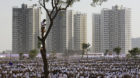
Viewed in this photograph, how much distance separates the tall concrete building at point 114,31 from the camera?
437ft

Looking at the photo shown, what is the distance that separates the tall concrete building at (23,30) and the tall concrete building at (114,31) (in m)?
26.9

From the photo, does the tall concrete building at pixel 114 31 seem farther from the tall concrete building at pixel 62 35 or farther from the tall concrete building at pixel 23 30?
the tall concrete building at pixel 23 30

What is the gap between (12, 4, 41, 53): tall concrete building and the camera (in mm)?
133750

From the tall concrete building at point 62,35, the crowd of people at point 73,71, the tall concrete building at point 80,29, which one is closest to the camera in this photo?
the crowd of people at point 73,71

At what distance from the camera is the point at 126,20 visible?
457 ft

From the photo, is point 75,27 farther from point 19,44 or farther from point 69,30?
point 19,44

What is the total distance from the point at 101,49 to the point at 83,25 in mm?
15542

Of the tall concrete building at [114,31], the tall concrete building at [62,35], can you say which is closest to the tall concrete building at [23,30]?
the tall concrete building at [62,35]

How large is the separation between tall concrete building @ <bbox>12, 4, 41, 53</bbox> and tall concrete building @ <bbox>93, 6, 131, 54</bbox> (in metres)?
26.9

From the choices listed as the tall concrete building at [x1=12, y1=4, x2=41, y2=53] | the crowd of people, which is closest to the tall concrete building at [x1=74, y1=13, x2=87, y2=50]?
the tall concrete building at [x1=12, y1=4, x2=41, y2=53]

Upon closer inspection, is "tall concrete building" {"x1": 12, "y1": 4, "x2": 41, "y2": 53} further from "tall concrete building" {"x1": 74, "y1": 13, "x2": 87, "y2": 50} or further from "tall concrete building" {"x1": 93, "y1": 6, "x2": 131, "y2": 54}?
"tall concrete building" {"x1": 93, "y1": 6, "x2": 131, "y2": 54}

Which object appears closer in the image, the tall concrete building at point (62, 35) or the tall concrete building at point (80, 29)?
the tall concrete building at point (62, 35)

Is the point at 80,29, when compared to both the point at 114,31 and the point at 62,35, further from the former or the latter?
the point at 114,31

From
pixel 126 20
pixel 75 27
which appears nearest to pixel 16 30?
pixel 75 27
